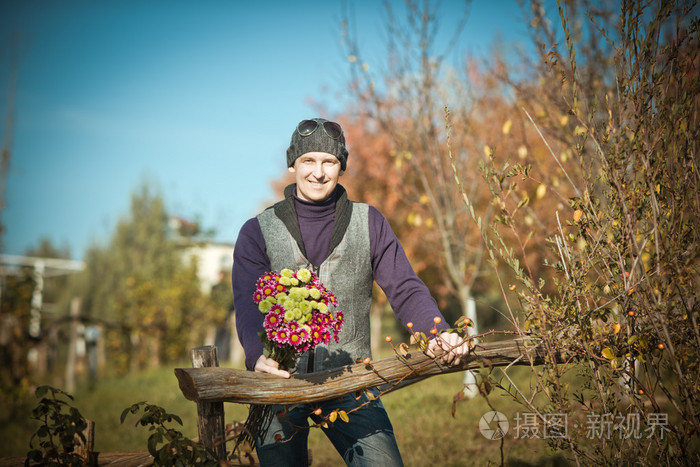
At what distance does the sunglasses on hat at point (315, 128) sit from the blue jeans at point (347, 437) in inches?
57.4

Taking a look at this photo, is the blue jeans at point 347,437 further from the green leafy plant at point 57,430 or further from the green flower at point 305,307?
the green leafy plant at point 57,430

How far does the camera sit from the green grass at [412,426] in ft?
16.8

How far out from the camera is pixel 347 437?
262 centimetres

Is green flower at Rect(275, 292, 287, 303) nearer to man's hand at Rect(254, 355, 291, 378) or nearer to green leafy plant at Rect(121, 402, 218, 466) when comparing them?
man's hand at Rect(254, 355, 291, 378)

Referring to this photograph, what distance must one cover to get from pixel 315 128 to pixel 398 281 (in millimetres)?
1000

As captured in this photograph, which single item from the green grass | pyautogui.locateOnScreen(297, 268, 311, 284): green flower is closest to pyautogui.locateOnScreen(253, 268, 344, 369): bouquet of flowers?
pyautogui.locateOnScreen(297, 268, 311, 284): green flower

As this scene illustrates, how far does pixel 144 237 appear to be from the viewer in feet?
94.5

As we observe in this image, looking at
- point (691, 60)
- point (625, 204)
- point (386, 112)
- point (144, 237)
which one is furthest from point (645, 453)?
point (144, 237)

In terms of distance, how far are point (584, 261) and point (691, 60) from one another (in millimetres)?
988

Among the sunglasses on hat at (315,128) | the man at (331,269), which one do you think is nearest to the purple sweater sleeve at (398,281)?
the man at (331,269)

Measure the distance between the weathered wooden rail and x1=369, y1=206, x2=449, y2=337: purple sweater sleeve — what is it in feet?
0.75

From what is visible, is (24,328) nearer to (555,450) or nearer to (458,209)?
(458,209)

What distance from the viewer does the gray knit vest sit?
2768mm

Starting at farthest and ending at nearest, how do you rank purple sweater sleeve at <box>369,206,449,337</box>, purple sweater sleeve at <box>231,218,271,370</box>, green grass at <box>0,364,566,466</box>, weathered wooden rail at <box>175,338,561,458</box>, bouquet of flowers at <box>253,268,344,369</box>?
green grass at <box>0,364,566,466</box> < purple sweater sleeve at <box>369,206,449,337</box> < purple sweater sleeve at <box>231,218,271,370</box> < weathered wooden rail at <box>175,338,561,458</box> < bouquet of flowers at <box>253,268,344,369</box>
